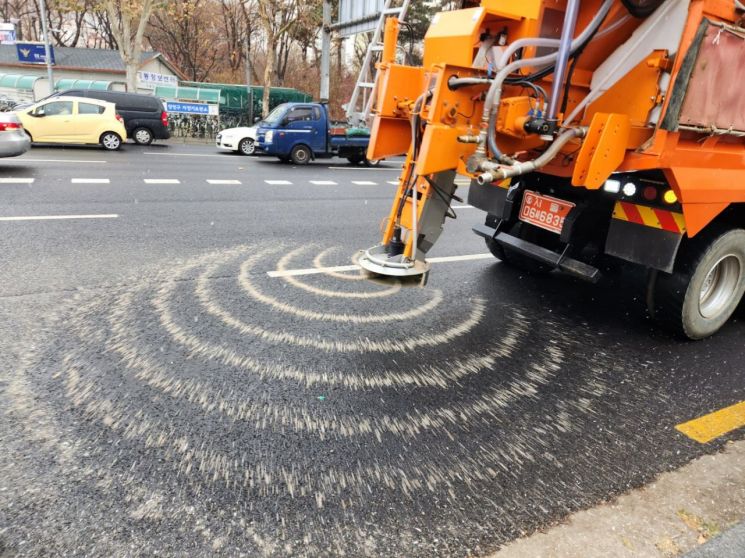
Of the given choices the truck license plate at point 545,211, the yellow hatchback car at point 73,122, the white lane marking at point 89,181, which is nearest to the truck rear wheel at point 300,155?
the yellow hatchback car at point 73,122

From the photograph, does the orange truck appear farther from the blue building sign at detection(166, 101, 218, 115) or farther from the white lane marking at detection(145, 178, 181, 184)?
the blue building sign at detection(166, 101, 218, 115)

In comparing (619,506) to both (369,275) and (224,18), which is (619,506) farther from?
(224,18)

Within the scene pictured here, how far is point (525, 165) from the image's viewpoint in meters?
3.54

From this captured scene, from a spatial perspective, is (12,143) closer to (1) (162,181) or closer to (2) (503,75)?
(1) (162,181)

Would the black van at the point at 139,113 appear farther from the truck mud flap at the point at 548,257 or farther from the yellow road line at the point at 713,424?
the yellow road line at the point at 713,424

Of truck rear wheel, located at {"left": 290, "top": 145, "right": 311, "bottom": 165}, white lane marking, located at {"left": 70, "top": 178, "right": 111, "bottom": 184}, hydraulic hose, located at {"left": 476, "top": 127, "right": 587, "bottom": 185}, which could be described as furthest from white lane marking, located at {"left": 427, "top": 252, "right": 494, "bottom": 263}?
truck rear wheel, located at {"left": 290, "top": 145, "right": 311, "bottom": 165}

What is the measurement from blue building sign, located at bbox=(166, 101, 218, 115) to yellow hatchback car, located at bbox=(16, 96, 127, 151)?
7.33 meters

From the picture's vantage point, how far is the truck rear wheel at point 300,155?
16.0 metres

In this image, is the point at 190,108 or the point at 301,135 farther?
the point at 190,108

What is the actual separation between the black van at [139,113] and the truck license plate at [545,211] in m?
16.4

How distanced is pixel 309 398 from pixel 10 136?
416 inches

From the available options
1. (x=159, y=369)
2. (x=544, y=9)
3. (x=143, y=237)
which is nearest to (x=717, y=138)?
(x=544, y=9)

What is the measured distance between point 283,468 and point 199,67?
159 feet

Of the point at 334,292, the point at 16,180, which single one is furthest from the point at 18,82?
the point at 334,292
